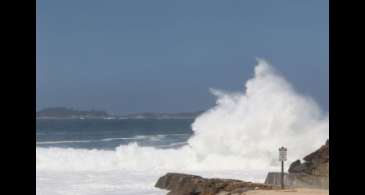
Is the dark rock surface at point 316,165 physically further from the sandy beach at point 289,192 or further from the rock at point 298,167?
the sandy beach at point 289,192

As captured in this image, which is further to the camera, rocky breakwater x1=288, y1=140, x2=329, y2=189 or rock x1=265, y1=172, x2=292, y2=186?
rock x1=265, y1=172, x2=292, y2=186

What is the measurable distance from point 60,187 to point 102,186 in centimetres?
146

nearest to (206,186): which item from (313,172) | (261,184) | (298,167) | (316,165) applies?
(261,184)

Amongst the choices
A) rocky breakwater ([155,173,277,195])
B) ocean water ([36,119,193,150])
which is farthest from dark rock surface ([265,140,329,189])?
ocean water ([36,119,193,150])

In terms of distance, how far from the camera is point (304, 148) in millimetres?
34406

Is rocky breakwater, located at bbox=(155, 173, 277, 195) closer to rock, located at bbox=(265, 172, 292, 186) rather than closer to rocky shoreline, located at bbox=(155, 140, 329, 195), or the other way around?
rocky shoreline, located at bbox=(155, 140, 329, 195)

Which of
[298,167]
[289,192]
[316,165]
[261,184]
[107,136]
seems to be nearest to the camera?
[289,192]

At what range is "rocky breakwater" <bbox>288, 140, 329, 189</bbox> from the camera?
15609mm

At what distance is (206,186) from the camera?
1588 cm

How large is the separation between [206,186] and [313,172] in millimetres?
2653

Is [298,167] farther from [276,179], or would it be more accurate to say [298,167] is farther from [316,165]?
[316,165]

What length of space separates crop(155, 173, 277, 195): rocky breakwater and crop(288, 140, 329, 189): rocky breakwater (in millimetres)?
1039

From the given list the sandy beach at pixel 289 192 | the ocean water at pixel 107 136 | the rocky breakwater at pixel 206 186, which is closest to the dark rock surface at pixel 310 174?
the sandy beach at pixel 289 192

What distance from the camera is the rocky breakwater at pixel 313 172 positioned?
15.6m
